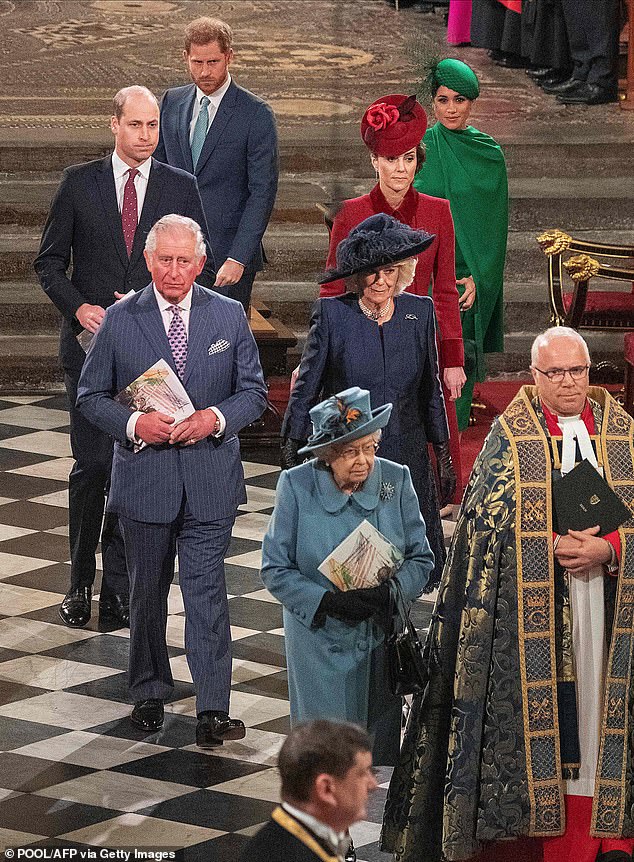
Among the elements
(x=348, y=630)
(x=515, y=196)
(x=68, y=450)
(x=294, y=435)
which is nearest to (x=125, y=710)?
(x=294, y=435)

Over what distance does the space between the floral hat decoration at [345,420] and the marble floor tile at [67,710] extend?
1.71m

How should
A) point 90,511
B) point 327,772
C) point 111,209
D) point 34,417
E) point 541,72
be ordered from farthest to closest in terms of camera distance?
point 541,72 < point 34,417 < point 90,511 < point 111,209 < point 327,772

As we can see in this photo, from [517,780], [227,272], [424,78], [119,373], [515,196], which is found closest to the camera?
[517,780]

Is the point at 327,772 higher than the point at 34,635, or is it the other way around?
the point at 327,772

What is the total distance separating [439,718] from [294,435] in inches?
63.9

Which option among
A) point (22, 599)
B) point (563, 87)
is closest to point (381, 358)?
point (22, 599)

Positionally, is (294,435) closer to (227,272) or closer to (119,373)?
(119,373)

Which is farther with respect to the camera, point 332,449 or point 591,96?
point 591,96

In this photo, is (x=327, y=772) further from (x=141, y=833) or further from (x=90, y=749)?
(x=90, y=749)

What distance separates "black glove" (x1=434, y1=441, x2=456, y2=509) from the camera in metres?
6.51

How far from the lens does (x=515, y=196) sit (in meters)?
12.3

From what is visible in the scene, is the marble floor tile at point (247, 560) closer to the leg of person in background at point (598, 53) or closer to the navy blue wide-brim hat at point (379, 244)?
the navy blue wide-brim hat at point (379, 244)

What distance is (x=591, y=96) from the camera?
14430 millimetres

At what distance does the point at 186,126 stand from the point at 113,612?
97.8 inches
